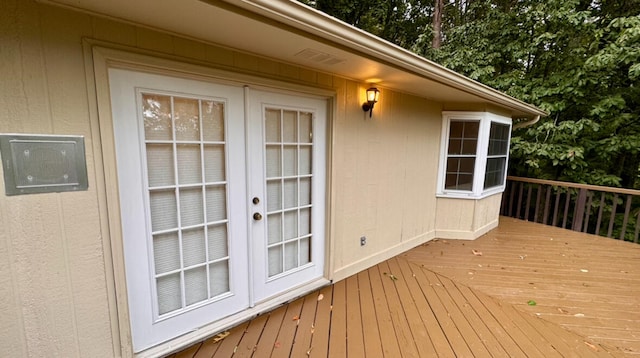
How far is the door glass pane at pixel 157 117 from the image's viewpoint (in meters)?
1.74

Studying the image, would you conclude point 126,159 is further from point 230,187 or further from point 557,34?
point 557,34

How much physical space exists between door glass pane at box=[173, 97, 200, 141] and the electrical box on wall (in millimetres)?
535

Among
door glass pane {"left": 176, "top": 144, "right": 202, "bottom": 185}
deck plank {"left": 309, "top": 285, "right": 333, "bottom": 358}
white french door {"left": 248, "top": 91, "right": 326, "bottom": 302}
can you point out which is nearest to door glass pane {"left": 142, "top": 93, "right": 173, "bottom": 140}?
door glass pane {"left": 176, "top": 144, "right": 202, "bottom": 185}

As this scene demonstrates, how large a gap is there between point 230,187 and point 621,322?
358 centimetres

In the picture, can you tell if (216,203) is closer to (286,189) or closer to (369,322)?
(286,189)

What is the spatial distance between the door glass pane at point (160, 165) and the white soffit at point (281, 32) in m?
0.75

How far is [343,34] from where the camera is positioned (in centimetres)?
Result: 171

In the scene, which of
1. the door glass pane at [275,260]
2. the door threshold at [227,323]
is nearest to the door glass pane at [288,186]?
the door glass pane at [275,260]

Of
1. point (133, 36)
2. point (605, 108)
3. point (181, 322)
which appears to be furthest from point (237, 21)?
point (605, 108)

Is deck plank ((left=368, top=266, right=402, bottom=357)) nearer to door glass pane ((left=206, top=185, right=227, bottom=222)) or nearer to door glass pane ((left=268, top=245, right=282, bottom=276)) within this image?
door glass pane ((left=268, top=245, right=282, bottom=276))

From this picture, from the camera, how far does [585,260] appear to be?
3.68 metres

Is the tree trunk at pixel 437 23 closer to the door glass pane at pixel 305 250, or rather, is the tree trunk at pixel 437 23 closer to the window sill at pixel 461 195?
the window sill at pixel 461 195

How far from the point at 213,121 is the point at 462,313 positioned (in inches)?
107

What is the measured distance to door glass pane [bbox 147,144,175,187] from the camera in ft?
5.88
